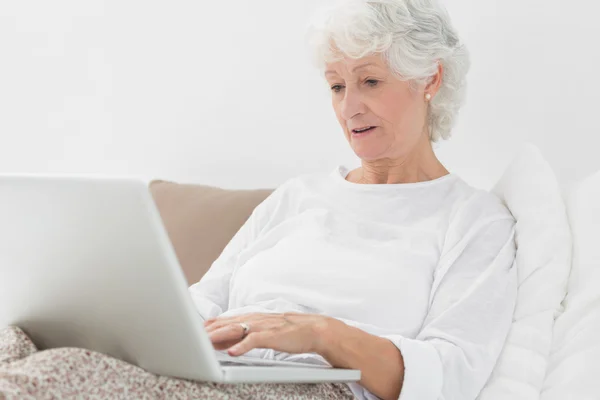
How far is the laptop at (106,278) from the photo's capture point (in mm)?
980

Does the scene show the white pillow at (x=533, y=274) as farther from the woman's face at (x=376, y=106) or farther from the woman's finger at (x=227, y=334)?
the woman's finger at (x=227, y=334)

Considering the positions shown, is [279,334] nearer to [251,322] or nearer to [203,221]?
[251,322]

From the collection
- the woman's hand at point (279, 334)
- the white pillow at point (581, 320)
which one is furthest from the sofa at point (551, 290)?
the woman's hand at point (279, 334)

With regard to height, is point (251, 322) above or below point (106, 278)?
below

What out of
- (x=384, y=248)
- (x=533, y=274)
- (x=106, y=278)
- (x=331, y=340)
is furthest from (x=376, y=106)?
(x=106, y=278)

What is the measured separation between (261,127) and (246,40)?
0.82 feet

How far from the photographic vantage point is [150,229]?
96cm

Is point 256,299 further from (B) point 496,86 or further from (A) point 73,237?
(B) point 496,86

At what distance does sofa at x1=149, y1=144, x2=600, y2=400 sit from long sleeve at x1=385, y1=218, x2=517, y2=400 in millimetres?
27

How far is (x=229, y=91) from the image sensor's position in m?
2.39

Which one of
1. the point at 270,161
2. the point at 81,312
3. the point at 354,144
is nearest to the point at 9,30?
the point at 270,161

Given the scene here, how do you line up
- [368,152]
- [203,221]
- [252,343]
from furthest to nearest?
[203,221], [368,152], [252,343]

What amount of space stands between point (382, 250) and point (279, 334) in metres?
0.37

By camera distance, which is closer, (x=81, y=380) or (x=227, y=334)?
(x=81, y=380)
